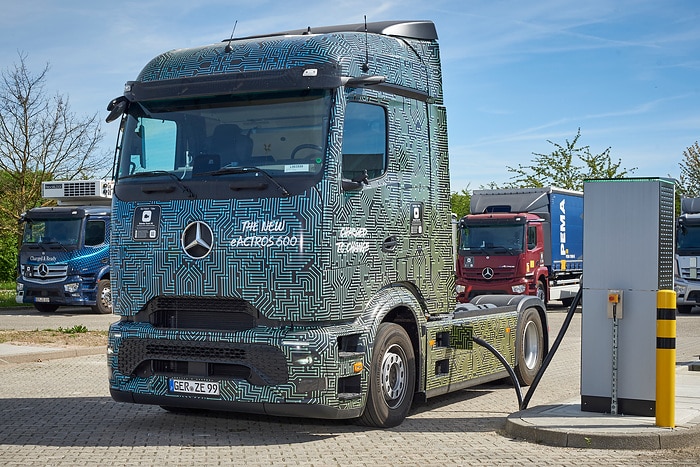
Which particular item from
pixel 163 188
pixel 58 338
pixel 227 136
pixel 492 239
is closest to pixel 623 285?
pixel 227 136

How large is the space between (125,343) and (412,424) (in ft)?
8.84

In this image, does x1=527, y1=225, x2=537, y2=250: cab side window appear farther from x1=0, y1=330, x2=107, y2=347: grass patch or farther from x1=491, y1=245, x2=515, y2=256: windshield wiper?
x1=0, y1=330, x2=107, y2=347: grass patch

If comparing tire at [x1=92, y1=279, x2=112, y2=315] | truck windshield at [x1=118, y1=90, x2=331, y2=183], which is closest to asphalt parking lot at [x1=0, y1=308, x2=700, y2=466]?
truck windshield at [x1=118, y1=90, x2=331, y2=183]

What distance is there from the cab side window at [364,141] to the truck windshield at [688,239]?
21.9 metres

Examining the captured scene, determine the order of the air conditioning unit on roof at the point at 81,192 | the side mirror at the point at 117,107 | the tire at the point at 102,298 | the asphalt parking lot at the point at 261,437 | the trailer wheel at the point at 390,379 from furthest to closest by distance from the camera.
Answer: the tire at the point at 102,298 → the air conditioning unit on roof at the point at 81,192 → the side mirror at the point at 117,107 → the trailer wheel at the point at 390,379 → the asphalt parking lot at the point at 261,437

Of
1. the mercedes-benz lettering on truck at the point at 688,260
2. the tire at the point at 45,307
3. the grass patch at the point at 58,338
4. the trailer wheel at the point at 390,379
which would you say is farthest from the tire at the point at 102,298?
the trailer wheel at the point at 390,379

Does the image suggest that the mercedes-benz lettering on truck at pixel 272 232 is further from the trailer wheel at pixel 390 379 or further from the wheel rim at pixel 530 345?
the wheel rim at pixel 530 345

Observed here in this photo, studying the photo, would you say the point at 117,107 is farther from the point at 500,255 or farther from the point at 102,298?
the point at 500,255

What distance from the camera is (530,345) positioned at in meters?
12.3

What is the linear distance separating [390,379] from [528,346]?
3.71m

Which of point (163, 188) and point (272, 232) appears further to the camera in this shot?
point (163, 188)

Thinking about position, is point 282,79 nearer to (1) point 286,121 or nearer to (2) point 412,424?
(1) point 286,121

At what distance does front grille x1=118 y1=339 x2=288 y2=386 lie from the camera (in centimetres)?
809

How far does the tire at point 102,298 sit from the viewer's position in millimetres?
26489
